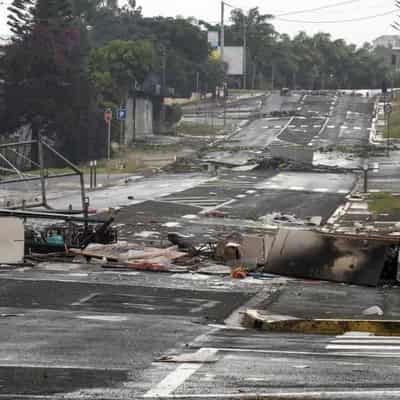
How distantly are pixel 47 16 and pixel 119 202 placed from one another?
47.0 meters

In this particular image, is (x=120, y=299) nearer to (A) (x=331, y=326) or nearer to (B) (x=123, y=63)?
(A) (x=331, y=326)

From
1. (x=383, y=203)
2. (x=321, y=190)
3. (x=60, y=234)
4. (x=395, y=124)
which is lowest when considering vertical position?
(x=321, y=190)

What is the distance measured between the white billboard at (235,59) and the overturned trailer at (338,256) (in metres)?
156

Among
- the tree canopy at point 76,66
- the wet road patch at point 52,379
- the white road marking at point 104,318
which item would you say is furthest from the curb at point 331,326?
the tree canopy at point 76,66

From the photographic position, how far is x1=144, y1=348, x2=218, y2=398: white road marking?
10852mm

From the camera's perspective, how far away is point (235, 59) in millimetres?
180750

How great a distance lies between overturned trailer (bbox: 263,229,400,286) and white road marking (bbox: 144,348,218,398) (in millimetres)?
10513

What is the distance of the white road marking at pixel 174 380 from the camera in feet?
35.6

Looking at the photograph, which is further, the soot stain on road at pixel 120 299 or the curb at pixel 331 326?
the soot stain on road at pixel 120 299

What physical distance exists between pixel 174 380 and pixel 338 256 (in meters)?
12.9

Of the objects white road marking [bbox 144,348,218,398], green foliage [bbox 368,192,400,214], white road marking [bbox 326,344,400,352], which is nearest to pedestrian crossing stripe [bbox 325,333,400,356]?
white road marking [bbox 326,344,400,352]

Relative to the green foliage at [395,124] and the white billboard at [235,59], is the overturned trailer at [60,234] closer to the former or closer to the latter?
the green foliage at [395,124]

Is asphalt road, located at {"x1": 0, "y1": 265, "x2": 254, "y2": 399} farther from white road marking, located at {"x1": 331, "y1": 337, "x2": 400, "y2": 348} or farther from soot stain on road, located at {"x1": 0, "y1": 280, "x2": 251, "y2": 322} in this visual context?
white road marking, located at {"x1": 331, "y1": 337, "x2": 400, "y2": 348}

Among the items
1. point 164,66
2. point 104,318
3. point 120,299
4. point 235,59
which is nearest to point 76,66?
point 164,66
